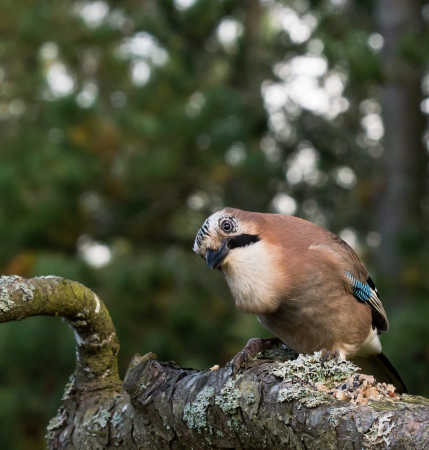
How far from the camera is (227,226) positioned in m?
2.22

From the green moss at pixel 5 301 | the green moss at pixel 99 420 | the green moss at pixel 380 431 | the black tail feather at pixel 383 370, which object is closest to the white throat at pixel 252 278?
the green moss at pixel 99 420

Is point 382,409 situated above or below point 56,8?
below

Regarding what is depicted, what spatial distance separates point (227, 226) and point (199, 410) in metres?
0.77

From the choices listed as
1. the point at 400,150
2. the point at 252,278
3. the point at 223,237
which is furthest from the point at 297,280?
the point at 400,150

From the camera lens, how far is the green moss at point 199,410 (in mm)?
1566

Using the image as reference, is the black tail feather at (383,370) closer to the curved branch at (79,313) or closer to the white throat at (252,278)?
the white throat at (252,278)

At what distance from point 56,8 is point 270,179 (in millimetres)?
2611

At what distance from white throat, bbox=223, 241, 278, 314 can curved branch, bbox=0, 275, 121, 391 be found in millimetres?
450

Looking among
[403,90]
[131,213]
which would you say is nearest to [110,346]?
[131,213]

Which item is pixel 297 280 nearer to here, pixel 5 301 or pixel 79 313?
pixel 79 313

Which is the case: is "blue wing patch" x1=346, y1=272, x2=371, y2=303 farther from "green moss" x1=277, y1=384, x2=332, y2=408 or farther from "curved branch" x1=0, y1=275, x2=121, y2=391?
"green moss" x1=277, y1=384, x2=332, y2=408

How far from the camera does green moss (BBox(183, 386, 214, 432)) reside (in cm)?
157

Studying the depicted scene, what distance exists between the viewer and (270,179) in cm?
544

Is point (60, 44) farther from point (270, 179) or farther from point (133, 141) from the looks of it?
point (270, 179)
